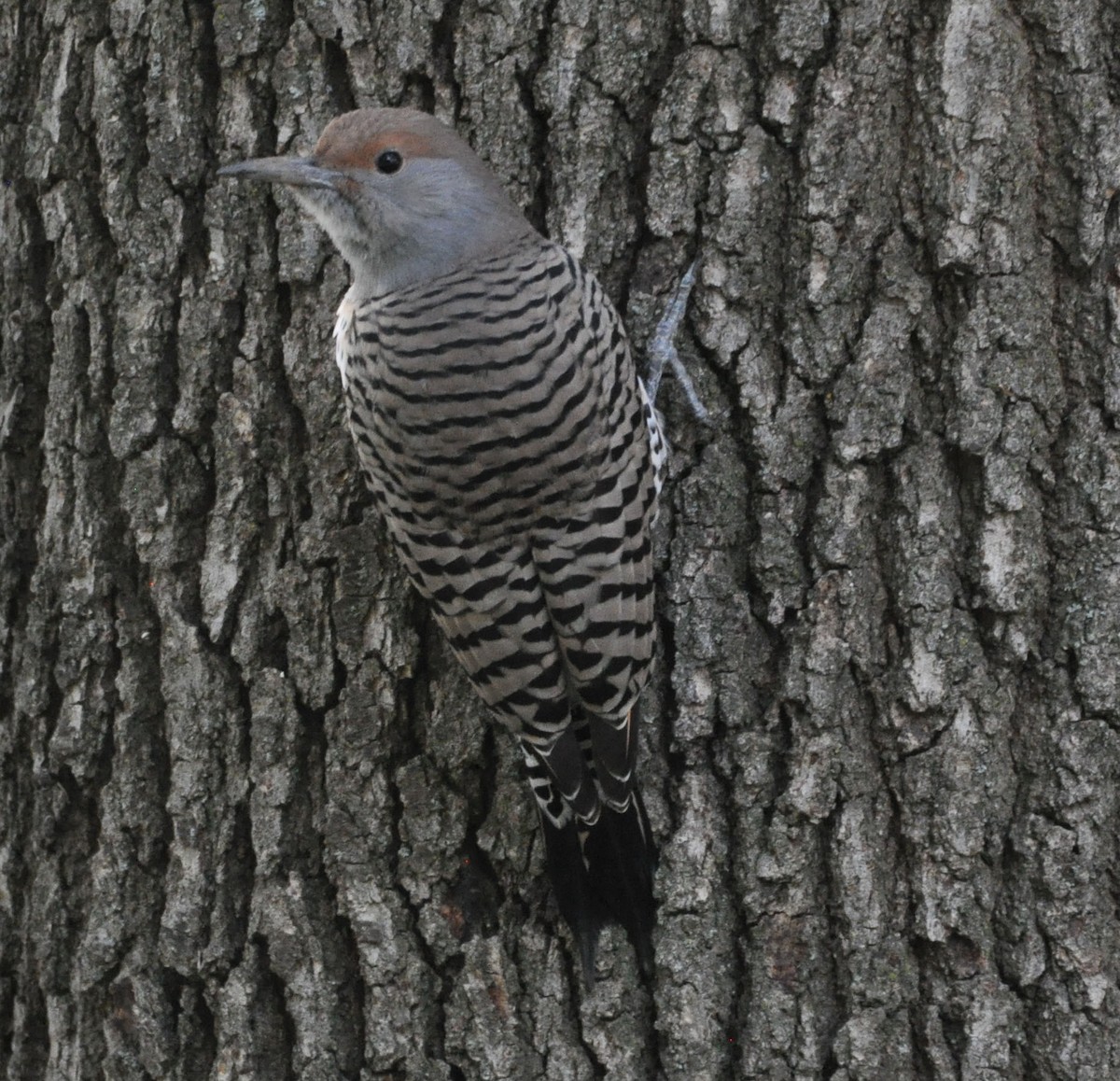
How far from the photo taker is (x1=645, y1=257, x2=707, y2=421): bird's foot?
250 cm

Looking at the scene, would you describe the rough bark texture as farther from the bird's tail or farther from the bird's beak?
the bird's beak

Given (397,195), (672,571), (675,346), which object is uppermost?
(397,195)

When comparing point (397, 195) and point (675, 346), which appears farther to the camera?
point (397, 195)

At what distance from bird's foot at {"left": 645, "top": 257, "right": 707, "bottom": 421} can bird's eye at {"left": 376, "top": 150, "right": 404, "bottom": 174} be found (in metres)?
0.57

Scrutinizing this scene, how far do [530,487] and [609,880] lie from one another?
722 mm

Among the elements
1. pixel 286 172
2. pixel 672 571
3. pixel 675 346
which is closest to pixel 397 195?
pixel 286 172

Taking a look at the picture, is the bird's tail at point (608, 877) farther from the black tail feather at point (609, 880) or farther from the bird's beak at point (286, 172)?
the bird's beak at point (286, 172)

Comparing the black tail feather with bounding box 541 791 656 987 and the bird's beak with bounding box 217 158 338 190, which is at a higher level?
the bird's beak with bounding box 217 158 338 190

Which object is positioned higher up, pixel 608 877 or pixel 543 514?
pixel 543 514

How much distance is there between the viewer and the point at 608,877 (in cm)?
242

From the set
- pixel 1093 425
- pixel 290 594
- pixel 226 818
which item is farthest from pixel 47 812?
pixel 1093 425

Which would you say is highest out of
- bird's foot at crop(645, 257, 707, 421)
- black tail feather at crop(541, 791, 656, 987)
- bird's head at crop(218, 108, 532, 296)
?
bird's head at crop(218, 108, 532, 296)

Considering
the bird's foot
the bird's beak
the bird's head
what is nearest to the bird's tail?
the bird's foot

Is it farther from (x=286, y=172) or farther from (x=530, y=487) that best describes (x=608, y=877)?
(x=286, y=172)
